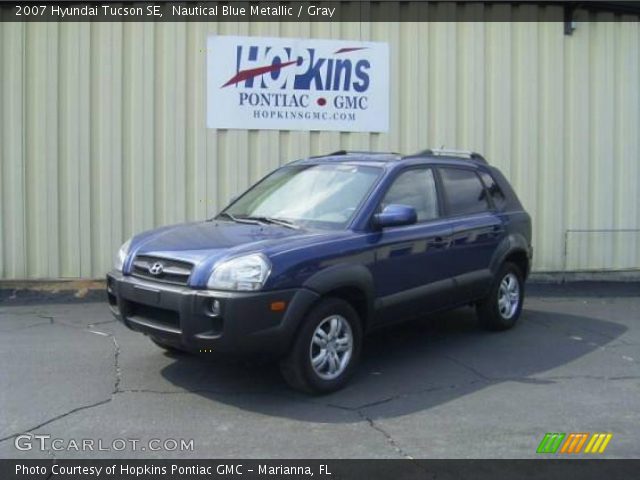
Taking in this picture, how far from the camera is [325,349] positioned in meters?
5.26

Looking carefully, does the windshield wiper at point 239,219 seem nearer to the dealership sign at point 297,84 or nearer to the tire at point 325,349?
the tire at point 325,349

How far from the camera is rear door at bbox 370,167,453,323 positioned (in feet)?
18.7

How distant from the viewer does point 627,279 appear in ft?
35.8

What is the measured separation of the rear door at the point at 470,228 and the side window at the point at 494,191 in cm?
8

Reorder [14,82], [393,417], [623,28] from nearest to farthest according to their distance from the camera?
[393,417] < [14,82] < [623,28]

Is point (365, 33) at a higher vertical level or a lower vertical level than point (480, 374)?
higher

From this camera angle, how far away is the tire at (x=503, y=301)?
23.5ft

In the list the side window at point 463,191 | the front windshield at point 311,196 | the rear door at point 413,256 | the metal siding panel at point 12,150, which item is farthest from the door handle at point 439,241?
the metal siding panel at point 12,150

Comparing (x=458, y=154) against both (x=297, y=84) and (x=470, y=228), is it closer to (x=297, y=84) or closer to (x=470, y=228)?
(x=470, y=228)

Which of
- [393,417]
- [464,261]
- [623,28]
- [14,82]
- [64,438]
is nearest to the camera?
[64,438]

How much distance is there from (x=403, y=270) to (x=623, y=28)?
729 cm

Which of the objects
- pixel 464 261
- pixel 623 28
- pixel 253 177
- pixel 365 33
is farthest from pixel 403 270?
pixel 623 28

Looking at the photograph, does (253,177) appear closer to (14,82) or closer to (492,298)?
(14,82)
